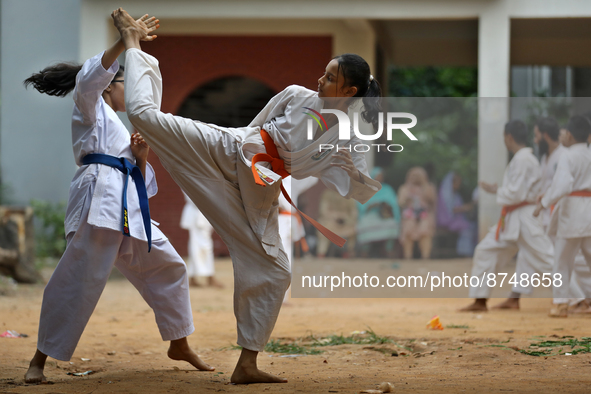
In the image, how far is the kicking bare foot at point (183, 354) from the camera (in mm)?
3705

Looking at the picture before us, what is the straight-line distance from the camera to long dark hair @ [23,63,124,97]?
11.8ft

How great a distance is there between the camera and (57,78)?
3.64 metres

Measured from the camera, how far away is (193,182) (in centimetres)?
329

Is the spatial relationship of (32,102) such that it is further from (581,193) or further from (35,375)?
(581,193)

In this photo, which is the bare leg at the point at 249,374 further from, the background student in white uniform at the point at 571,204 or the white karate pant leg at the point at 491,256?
the white karate pant leg at the point at 491,256

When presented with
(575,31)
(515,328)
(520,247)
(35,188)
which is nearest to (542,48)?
(575,31)

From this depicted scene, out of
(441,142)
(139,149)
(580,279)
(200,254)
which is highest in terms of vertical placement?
(441,142)

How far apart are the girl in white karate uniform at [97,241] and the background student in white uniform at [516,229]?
3.37 m

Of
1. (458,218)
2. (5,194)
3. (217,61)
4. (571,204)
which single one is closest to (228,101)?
(217,61)

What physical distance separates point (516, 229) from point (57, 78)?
170 inches

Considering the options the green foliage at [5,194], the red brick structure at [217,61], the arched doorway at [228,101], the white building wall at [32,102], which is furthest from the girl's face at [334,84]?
the green foliage at [5,194]

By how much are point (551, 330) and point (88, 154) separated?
3.54 m

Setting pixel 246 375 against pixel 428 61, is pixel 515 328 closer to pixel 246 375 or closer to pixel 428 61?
pixel 246 375

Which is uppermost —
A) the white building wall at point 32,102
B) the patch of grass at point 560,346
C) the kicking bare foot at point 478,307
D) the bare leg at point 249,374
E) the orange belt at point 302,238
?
the white building wall at point 32,102
